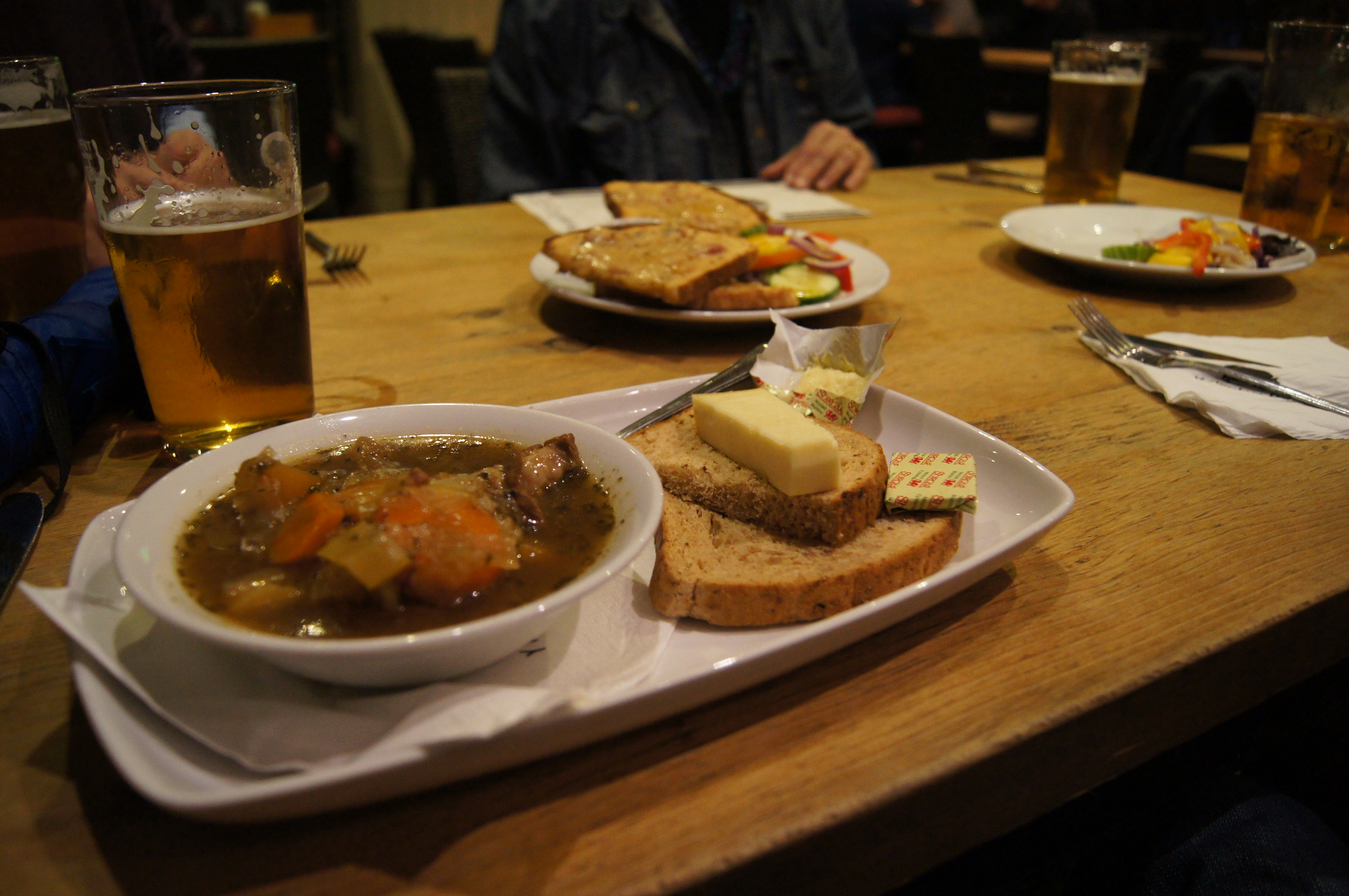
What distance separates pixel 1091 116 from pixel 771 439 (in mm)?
2643

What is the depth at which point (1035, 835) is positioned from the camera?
1.51 m

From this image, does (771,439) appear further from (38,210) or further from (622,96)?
(622,96)

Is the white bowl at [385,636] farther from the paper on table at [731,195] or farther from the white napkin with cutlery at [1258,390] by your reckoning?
the paper on table at [731,195]

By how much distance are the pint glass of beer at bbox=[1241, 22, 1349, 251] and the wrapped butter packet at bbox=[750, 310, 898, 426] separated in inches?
77.0

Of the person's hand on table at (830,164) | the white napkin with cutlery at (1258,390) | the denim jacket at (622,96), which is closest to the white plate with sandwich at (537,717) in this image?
the white napkin with cutlery at (1258,390)

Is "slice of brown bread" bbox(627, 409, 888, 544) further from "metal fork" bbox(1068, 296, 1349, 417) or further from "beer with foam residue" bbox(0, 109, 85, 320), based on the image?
"beer with foam residue" bbox(0, 109, 85, 320)

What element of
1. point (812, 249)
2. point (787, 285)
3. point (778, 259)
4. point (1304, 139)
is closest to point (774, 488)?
point (787, 285)

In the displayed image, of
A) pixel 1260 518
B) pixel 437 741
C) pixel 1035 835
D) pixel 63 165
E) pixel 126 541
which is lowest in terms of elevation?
pixel 1035 835

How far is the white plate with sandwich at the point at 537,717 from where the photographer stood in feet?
2.44

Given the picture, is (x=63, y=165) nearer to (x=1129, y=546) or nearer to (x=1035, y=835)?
(x=1129, y=546)

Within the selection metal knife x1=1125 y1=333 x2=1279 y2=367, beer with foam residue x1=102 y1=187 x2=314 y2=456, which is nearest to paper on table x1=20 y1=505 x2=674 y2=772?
beer with foam residue x1=102 y1=187 x2=314 y2=456

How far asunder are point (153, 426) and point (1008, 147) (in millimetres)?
9234

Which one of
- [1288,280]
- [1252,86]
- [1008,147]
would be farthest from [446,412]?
[1008,147]

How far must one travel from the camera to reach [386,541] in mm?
907
